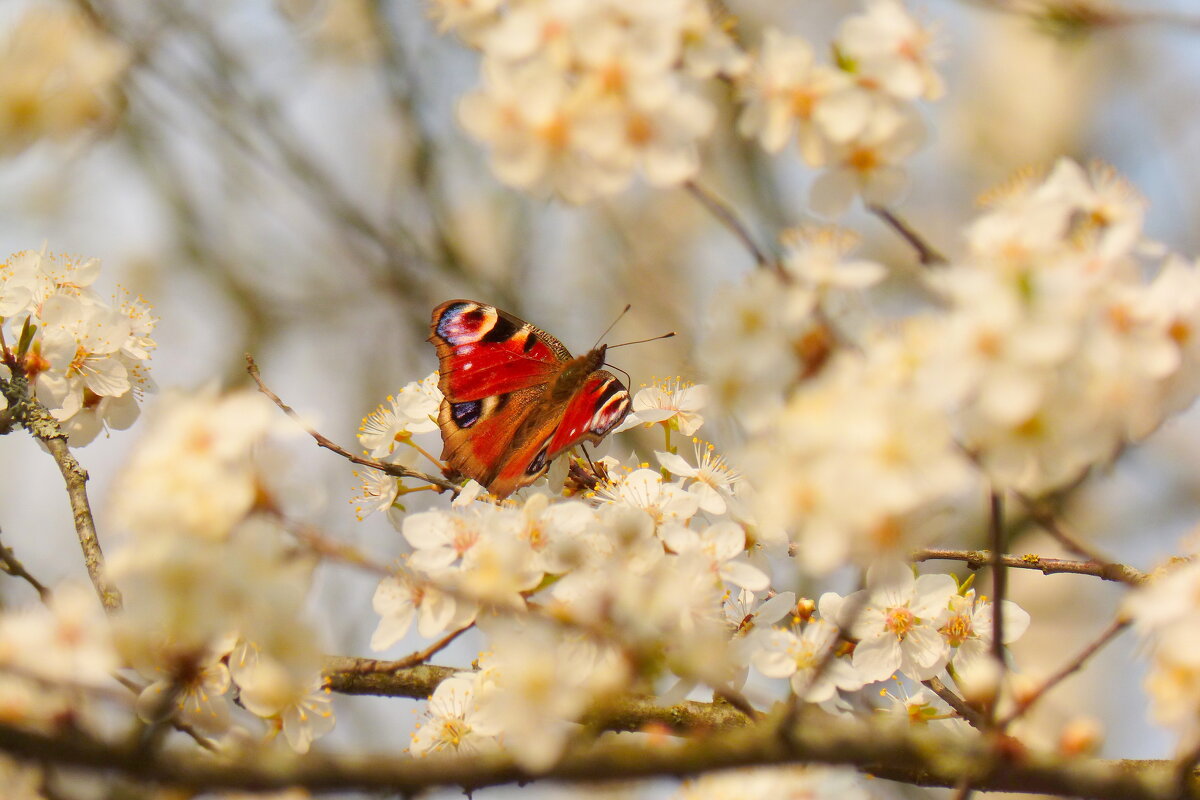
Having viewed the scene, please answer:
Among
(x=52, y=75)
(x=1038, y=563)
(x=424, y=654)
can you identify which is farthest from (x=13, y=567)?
(x=52, y=75)

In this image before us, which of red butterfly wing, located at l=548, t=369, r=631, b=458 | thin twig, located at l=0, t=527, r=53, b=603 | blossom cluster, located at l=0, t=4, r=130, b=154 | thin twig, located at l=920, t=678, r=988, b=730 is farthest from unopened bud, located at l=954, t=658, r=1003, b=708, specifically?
blossom cluster, located at l=0, t=4, r=130, b=154

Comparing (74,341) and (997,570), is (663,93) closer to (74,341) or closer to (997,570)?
(997,570)

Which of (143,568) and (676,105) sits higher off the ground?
(676,105)

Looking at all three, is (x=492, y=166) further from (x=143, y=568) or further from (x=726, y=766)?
(x=726, y=766)

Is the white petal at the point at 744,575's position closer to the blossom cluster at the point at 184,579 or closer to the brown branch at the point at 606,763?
the brown branch at the point at 606,763

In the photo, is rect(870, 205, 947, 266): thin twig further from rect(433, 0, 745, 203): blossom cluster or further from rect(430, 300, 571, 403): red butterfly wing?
rect(430, 300, 571, 403): red butterfly wing

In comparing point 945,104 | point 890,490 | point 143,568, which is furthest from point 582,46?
point 945,104
